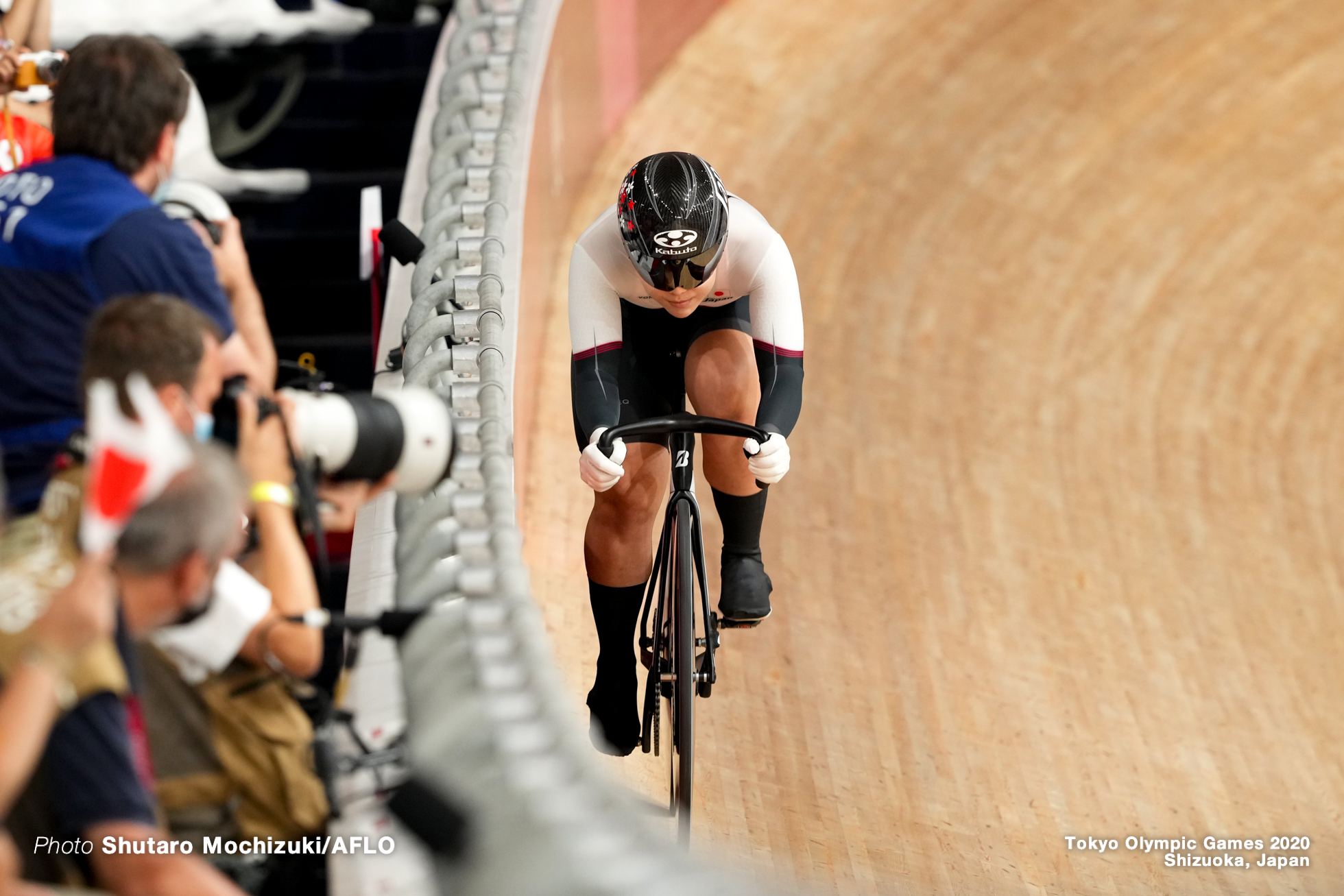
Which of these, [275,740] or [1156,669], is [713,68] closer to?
[1156,669]

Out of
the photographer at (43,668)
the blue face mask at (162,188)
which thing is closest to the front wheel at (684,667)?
the blue face mask at (162,188)

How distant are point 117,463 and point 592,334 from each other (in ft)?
5.46

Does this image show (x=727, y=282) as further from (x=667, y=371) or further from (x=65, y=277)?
(x=65, y=277)

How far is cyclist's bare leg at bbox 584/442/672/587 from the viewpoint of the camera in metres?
2.79

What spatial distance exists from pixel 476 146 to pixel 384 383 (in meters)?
0.74

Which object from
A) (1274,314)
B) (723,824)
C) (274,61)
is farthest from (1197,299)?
(274,61)

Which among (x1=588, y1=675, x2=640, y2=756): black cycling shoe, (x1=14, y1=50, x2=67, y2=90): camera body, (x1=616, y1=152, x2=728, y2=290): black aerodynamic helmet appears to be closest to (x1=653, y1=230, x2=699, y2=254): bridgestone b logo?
(x1=616, y1=152, x2=728, y2=290): black aerodynamic helmet

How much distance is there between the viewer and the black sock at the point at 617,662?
295 cm

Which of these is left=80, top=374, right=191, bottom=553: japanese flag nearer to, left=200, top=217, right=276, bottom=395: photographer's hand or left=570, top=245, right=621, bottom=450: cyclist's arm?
left=200, top=217, right=276, bottom=395: photographer's hand

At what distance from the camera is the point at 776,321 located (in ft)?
9.37

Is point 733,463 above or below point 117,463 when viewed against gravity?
below

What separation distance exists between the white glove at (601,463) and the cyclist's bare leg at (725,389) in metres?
0.30

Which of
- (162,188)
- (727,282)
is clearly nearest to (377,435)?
(162,188)

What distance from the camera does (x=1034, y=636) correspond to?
3973 millimetres
